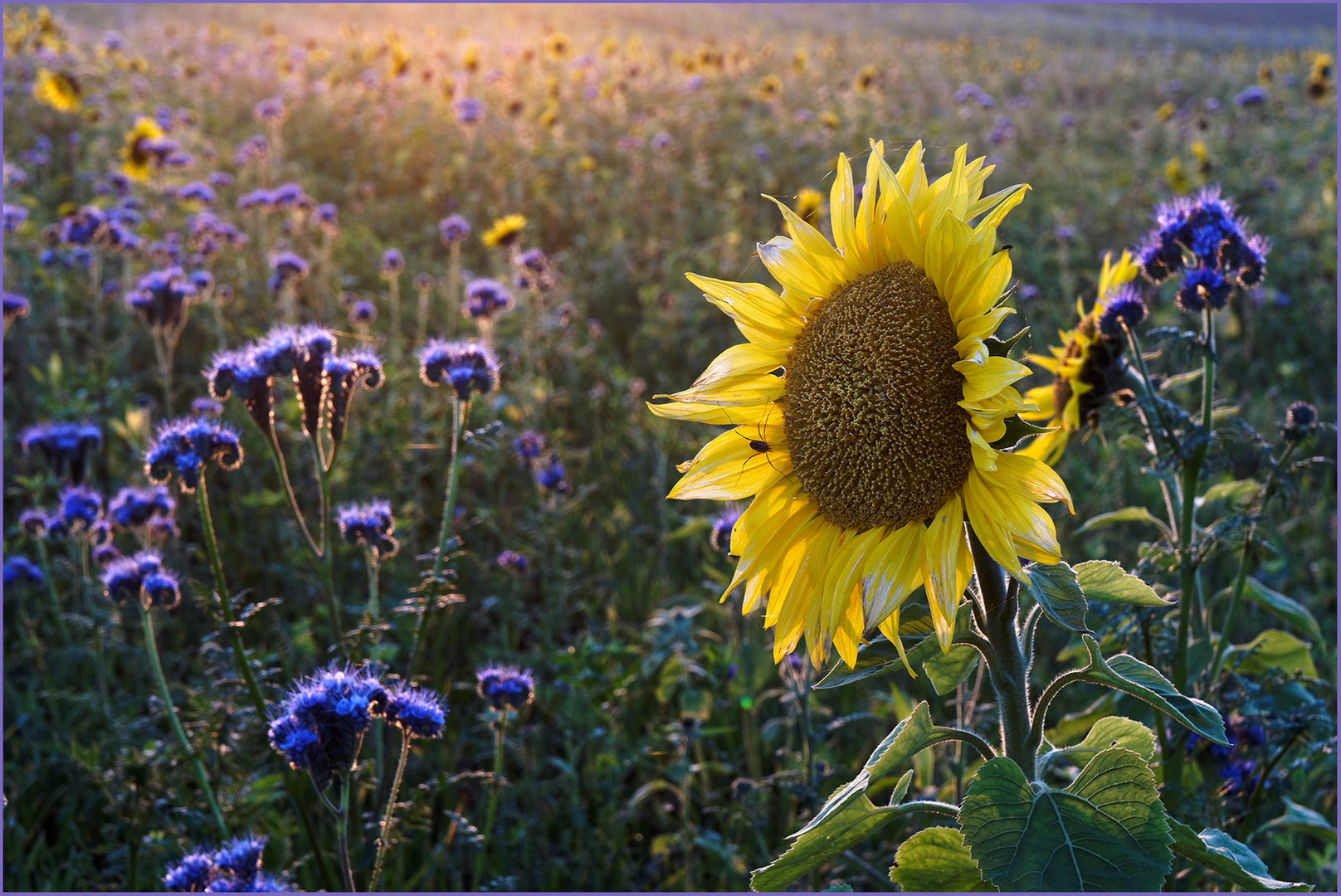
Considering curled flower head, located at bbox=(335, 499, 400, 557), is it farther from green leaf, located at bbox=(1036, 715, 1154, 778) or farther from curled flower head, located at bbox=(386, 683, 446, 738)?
green leaf, located at bbox=(1036, 715, 1154, 778)

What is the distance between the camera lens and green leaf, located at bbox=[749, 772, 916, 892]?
1.37 meters

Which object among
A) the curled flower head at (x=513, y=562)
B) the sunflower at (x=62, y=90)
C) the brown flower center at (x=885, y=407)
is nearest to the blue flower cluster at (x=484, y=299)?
the curled flower head at (x=513, y=562)

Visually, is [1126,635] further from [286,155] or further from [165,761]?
[286,155]

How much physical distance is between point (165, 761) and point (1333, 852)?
10.3 feet

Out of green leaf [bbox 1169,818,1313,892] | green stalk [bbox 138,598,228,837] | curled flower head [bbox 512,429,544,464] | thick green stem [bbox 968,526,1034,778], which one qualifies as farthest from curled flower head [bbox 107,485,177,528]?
green leaf [bbox 1169,818,1313,892]

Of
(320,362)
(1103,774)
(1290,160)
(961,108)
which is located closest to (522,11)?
(961,108)

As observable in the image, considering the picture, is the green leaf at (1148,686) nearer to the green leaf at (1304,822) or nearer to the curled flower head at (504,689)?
the green leaf at (1304,822)

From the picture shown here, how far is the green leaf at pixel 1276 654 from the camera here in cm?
223

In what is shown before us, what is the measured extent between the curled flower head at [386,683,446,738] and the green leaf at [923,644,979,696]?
95 centimetres

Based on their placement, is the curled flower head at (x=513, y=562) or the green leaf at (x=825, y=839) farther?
the curled flower head at (x=513, y=562)

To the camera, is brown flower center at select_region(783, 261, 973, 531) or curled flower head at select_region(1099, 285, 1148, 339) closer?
brown flower center at select_region(783, 261, 973, 531)

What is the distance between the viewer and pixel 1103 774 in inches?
52.6

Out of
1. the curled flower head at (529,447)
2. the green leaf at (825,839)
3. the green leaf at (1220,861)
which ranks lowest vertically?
the curled flower head at (529,447)

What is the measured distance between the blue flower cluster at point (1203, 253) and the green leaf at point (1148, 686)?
1.09m
